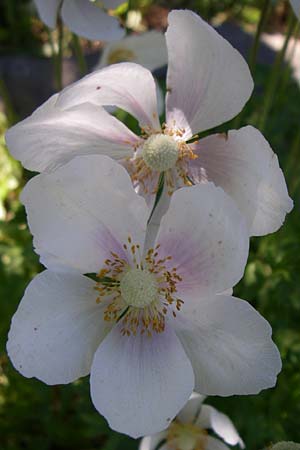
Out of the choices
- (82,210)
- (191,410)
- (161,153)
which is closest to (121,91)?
(161,153)

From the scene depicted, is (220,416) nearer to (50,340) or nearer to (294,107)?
(50,340)

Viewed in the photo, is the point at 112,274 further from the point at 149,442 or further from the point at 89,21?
the point at 89,21

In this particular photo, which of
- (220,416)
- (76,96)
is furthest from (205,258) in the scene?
(220,416)

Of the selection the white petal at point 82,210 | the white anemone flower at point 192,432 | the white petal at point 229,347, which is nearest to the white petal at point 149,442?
the white anemone flower at point 192,432

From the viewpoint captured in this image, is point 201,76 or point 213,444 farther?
point 213,444

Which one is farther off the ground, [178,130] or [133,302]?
[178,130]

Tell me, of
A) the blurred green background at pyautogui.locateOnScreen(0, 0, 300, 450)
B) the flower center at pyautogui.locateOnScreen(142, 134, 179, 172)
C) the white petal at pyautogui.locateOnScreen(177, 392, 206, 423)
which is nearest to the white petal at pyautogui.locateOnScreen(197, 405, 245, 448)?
the white petal at pyautogui.locateOnScreen(177, 392, 206, 423)

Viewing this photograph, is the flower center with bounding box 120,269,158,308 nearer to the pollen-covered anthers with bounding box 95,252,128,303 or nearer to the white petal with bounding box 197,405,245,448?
the pollen-covered anthers with bounding box 95,252,128,303
